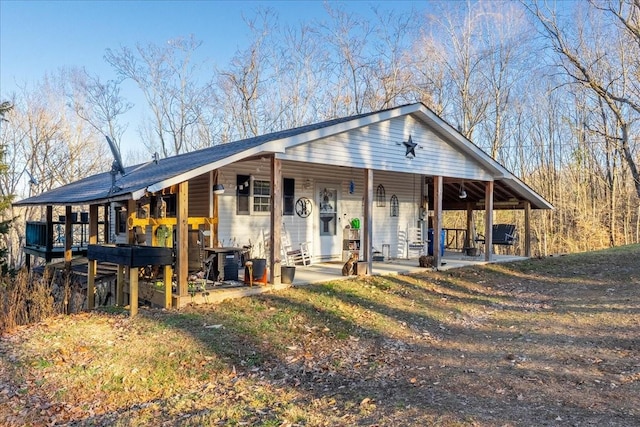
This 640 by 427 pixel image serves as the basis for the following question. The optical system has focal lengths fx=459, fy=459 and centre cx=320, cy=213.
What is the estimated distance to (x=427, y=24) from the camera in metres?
25.8

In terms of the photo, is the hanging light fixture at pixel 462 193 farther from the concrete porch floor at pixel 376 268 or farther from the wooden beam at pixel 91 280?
the wooden beam at pixel 91 280

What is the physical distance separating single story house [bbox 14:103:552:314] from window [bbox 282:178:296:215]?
0.03 m

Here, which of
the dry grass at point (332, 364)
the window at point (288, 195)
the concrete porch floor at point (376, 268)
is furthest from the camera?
the window at point (288, 195)

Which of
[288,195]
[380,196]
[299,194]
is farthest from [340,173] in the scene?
[288,195]

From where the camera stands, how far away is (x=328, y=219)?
12.8 metres

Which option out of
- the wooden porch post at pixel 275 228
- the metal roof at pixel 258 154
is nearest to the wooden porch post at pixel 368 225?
the metal roof at pixel 258 154

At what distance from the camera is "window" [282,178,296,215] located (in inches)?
463

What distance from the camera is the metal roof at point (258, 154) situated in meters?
7.44

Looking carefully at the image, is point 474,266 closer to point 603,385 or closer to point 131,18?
point 603,385

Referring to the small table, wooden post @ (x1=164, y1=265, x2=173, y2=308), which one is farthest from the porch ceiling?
wooden post @ (x1=164, y1=265, x2=173, y2=308)

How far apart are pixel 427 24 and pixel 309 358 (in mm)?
24346

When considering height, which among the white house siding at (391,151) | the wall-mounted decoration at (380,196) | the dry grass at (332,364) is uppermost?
the white house siding at (391,151)

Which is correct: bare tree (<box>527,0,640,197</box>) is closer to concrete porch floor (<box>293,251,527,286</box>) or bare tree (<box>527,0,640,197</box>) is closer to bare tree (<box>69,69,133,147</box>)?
concrete porch floor (<box>293,251,527,286</box>)

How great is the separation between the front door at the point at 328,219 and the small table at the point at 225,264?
3998 millimetres
